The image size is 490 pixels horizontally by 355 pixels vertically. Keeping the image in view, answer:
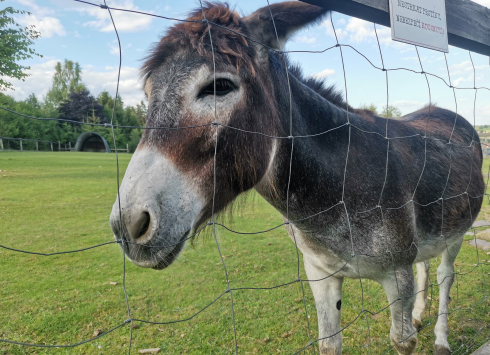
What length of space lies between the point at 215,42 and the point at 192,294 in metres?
3.36

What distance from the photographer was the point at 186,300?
12.6 feet

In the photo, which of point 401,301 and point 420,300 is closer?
point 401,301

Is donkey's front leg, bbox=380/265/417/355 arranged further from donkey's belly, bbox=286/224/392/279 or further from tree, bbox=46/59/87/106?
tree, bbox=46/59/87/106

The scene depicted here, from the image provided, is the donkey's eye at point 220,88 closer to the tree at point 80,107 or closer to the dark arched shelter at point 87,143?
the dark arched shelter at point 87,143

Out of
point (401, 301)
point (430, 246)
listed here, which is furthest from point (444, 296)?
point (401, 301)

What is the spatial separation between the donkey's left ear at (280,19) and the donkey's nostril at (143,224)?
1094mm

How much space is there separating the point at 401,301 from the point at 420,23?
6.32ft

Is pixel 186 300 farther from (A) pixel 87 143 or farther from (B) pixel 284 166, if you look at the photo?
(B) pixel 284 166

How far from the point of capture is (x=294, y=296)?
4000mm

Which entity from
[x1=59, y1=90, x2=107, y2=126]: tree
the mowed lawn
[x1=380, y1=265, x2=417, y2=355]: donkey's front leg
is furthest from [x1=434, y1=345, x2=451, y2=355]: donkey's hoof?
[x1=59, y1=90, x2=107, y2=126]: tree

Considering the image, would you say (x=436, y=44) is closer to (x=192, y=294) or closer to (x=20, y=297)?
(x=192, y=294)

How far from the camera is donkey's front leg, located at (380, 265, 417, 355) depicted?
7.06 feet

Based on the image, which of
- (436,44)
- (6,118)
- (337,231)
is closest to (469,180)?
(436,44)

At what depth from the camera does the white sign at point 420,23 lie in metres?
1.93
